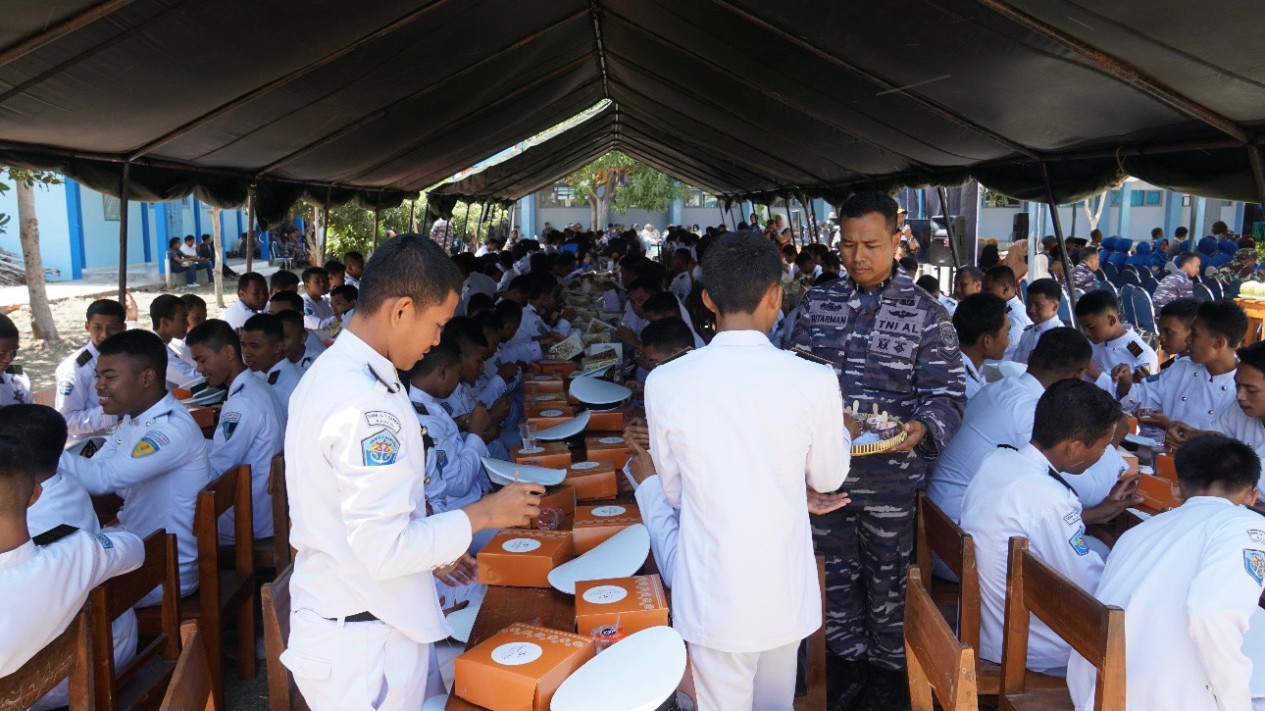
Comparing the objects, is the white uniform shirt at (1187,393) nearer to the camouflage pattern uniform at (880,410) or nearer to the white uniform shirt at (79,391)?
the camouflage pattern uniform at (880,410)

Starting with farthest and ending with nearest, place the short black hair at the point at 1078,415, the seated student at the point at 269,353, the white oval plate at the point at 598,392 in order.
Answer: the seated student at the point at 269,353, the white oval plate at the point at 598,392, the short black hair at the point at 1078,415

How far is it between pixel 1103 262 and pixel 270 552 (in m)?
14.4

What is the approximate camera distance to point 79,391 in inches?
185

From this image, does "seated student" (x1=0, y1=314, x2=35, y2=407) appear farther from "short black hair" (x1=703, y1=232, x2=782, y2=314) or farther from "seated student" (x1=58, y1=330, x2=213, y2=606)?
"short black hair" (x1=703, y1=232, x2=782, y2=314)

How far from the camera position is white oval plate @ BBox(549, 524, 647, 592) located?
2.12 m

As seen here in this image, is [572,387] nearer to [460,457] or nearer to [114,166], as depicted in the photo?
[460,457]

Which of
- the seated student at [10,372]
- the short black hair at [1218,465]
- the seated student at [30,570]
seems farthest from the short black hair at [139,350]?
the short black hair at [1218,465]

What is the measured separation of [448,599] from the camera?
286 cm

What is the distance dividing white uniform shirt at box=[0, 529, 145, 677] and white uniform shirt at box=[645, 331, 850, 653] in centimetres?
155

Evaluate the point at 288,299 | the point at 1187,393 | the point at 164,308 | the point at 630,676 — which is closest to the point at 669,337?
the point at 630,676

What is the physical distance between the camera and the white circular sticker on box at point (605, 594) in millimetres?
1934

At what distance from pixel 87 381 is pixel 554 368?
2.61m

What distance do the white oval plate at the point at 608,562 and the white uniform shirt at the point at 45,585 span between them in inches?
48.0

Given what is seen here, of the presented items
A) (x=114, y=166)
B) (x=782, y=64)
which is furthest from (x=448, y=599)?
(x=114, y=166)
